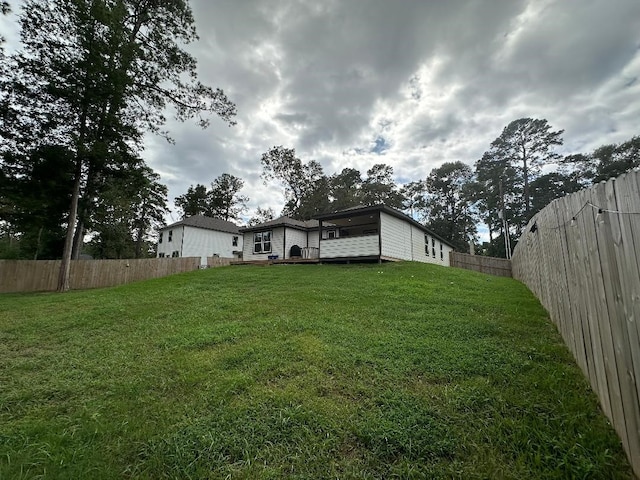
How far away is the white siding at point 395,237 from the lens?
46.8ft

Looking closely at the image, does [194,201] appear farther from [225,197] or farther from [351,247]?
[351,247]

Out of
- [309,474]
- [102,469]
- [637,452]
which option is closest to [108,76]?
[102,469]

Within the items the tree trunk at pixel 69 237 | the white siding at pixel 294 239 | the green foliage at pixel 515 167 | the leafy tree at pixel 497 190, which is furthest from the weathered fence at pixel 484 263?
the tree trunk at pixel 69 237

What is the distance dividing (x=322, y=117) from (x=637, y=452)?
1625 centimetres

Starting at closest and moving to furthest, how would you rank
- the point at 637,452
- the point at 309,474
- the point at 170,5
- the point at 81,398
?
the point at 637,452, the point at 309,474, the point at 81,398, the point at 170,5

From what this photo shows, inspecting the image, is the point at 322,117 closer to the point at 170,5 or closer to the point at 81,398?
the point at 170,5

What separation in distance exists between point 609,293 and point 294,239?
1769 cm

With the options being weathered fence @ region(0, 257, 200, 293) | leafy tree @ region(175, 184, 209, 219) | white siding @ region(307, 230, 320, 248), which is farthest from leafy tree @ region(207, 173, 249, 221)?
weathered fence @ region(0, 257, 200, 293)

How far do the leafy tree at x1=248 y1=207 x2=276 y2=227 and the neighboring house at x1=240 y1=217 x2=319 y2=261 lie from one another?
68.7 ft

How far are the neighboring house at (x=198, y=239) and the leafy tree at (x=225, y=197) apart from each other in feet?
41.8

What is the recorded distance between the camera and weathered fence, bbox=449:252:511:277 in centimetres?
1734

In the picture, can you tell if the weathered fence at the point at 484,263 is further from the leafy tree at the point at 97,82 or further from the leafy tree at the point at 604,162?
the leafy tree at the point at 97,82

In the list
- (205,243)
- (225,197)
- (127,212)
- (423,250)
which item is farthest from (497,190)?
(127,212)

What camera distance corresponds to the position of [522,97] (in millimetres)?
13977
